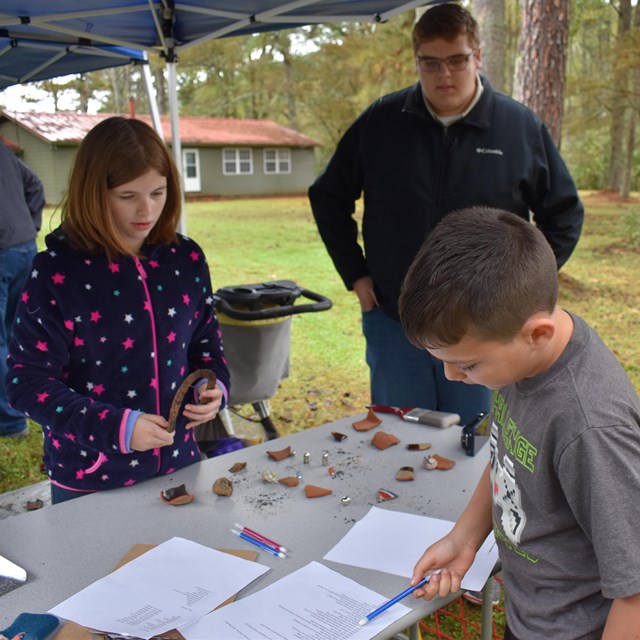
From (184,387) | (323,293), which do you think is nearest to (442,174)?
(184,387)

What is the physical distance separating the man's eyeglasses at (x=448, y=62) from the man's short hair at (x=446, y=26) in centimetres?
6

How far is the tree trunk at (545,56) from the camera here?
654 cm

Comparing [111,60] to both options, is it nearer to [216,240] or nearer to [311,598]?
[311,598]

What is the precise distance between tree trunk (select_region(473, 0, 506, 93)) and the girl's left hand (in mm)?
6363

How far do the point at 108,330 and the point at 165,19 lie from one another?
7.27ft

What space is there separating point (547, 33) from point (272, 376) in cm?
486

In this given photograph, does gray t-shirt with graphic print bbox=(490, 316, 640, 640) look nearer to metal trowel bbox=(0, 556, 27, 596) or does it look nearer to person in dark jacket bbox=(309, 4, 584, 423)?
metal trowel bbox=(0, 556, 27, 596)

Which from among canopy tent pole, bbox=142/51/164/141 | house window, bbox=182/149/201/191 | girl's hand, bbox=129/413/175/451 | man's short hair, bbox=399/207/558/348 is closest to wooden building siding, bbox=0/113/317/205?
house window, bbox=182/149/201/191

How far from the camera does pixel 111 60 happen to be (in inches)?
170

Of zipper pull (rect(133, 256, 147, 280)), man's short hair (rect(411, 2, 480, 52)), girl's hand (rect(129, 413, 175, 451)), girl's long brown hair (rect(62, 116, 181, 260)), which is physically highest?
man's short hair (rect(411, 2, 480, 52))

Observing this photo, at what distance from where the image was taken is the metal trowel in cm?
137

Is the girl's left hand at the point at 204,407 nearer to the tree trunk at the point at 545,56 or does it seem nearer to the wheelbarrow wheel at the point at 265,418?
the wheelbarrow wheel at the point at 265,418

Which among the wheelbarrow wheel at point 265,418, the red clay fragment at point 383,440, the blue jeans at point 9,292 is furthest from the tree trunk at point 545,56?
the red clay fragment at point 383,440

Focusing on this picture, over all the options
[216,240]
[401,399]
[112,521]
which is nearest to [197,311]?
[112,521]
